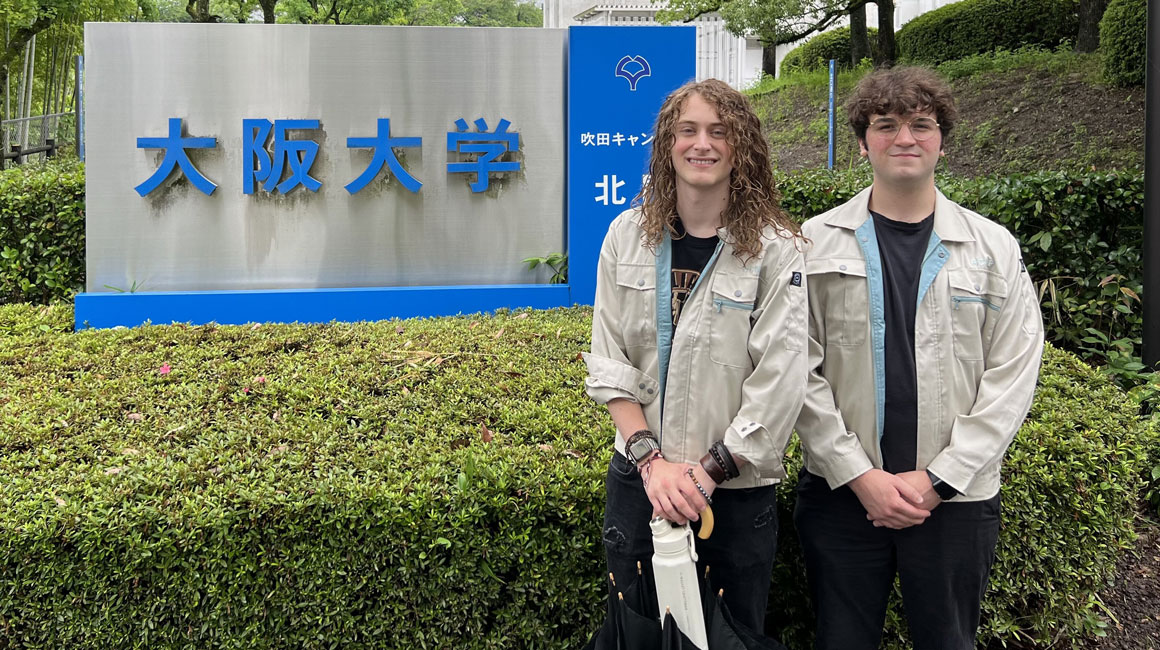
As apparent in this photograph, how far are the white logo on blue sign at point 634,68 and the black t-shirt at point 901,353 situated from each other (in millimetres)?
3680

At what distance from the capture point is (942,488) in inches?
70.2

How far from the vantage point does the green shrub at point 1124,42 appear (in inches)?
399

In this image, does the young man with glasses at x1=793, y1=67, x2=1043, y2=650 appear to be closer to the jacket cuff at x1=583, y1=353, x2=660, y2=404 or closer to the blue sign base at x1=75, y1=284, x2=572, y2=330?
the jacket cuff at x1=583, y1=353, x2=660, y2=404

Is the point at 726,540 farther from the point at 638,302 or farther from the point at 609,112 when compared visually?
the point at 609,112

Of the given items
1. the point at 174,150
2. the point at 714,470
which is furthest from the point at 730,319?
the point at 174,150

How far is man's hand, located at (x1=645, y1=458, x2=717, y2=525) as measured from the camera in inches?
67.1

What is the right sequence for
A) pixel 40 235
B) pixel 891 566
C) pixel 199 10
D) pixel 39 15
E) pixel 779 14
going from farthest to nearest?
pixel 199 10
pixel 39 15
pixel 779 14
pixel 40 235
pixel 891 566

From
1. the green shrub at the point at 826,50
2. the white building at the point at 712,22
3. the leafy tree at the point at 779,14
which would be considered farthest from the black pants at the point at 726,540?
the white building at the point at 712,22

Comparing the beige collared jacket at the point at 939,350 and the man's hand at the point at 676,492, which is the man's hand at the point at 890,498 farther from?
the man's hand at the point at 676,492

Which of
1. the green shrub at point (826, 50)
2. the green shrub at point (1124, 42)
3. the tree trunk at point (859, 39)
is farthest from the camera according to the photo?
the green shrub at point (826, 50)

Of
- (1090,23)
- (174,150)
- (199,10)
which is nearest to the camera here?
(174,150)

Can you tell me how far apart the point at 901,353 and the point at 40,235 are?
18.9ft

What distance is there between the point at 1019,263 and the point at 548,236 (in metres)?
3.89

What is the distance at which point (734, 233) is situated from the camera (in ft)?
5.91
